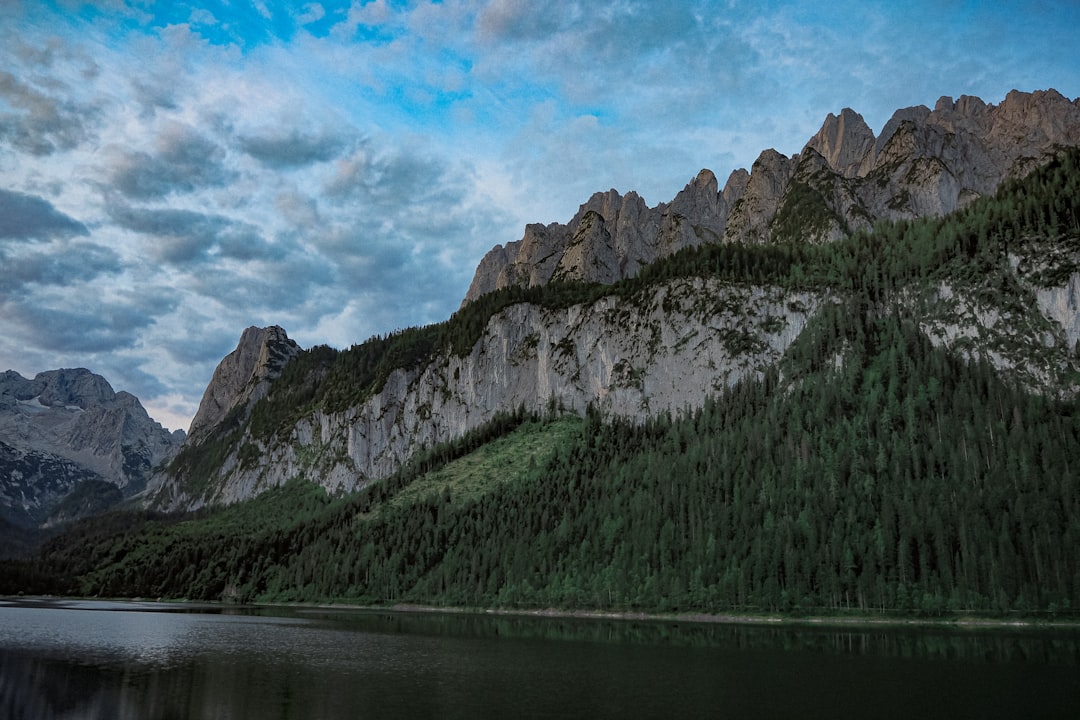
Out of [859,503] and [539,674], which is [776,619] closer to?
[859,503]

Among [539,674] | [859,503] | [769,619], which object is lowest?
[769,619]

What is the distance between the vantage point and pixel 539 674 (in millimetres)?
63219

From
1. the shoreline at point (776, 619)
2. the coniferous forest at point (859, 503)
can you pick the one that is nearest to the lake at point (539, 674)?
the shoreline at point (776, 619)

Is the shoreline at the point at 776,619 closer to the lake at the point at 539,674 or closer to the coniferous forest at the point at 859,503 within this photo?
the coniferous forest at the point at 859,503

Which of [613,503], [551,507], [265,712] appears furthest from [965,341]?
[265,712]

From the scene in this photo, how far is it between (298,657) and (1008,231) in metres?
197

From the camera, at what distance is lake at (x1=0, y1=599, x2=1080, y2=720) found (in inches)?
1866

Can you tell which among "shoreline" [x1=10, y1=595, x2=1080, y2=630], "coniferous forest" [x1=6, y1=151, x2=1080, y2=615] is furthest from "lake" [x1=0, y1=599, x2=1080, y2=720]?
"coniferous forest" [x1=6, y1=151, x2=1080, y2=615]

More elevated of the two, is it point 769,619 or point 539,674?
point 539,674

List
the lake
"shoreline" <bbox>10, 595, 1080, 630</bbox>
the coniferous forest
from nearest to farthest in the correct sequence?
the lake, "shoreline" <bbox>10, 595, 1080, 630</bbox>, the coniferous forest

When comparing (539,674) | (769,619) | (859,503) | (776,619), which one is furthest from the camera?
(859,503)

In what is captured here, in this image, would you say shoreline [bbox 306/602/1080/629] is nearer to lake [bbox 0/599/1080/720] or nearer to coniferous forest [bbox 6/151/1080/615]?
coniferous forest [bbox 6/151/1080/615]

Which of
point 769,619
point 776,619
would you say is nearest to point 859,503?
point 776,619

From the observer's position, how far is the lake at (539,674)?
4741cm
